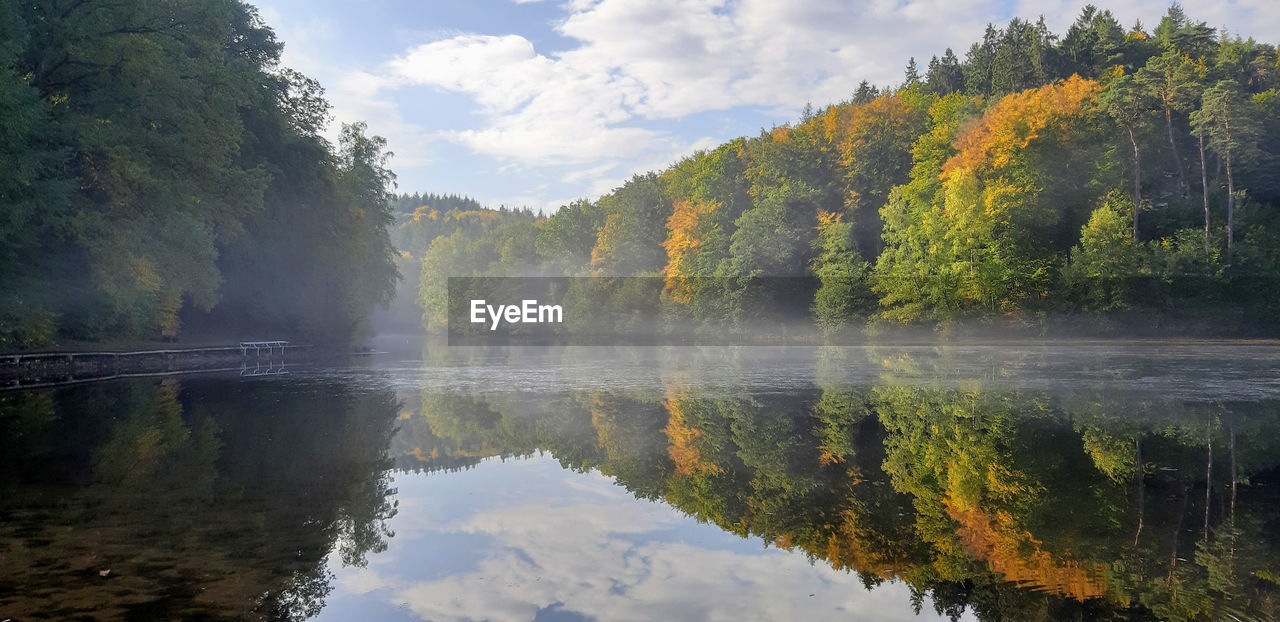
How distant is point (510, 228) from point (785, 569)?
137 metres

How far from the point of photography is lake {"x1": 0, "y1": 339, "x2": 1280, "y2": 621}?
6.62m

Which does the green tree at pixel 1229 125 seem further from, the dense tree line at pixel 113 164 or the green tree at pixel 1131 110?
the dense tree line at pixel 113 164

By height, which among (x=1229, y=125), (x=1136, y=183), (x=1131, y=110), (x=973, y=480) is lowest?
(x=973, y=480)

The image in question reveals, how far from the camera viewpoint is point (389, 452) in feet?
47.0

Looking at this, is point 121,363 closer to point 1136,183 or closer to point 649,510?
point 649,510

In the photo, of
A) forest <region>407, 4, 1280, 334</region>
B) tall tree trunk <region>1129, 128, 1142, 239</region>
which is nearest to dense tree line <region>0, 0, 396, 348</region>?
forest <region>407, 4, 1280, 334</region>

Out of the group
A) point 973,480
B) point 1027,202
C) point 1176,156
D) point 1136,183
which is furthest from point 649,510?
point 1176,156

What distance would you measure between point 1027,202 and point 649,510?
58728mm

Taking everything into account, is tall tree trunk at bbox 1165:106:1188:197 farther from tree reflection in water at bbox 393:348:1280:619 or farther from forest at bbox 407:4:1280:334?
tree reflection in water at bbox 393:348:1280:619

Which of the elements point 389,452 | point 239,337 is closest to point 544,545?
point 389,452

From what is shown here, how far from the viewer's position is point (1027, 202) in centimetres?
6056

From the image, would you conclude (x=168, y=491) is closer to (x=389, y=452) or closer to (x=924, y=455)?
(x=389, y=452)

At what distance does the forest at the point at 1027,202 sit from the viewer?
5944 cm

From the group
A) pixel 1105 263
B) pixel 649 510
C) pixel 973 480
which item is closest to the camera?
pixel 649 510
